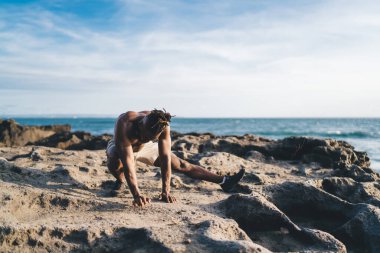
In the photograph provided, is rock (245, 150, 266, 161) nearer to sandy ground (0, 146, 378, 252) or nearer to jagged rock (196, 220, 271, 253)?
sandy ground (0, 146, 378, 252)

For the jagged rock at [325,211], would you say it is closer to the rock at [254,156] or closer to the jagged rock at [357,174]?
the jagged rock at [357,174]

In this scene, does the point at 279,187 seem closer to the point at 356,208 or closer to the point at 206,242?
the point at 356,208

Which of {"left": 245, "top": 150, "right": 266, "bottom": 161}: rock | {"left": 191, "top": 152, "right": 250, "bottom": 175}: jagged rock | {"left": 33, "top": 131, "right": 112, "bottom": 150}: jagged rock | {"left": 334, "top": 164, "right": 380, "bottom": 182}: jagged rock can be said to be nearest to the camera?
{"left": 334, "top": 164, "right": 380, "bottom": 182}: jagged rock

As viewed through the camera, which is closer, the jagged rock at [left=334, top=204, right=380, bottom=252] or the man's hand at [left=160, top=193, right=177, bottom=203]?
the jagged rock at [left=334, top=204, right=380, bottom=252]

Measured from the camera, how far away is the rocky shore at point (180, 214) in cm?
310

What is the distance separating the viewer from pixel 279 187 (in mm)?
4676

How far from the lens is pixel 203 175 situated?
515 centimetres

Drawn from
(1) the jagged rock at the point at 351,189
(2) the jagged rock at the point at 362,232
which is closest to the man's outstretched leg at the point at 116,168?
(2) the jagged rock at the point at 362,232

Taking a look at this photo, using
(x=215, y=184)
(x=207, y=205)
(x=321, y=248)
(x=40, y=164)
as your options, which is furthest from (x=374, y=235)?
(x=40, y=164)

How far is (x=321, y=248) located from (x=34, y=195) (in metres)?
2.96

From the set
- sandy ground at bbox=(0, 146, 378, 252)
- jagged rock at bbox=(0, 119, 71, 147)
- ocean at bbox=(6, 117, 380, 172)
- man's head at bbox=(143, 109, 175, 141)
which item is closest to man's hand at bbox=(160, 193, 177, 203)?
sandy ground at bbox=(0, 146, 378, 252)

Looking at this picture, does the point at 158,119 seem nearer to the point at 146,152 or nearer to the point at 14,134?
the point at 146,152

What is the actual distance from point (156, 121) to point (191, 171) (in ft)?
4.54

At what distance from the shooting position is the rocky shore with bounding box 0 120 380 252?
3.10m
